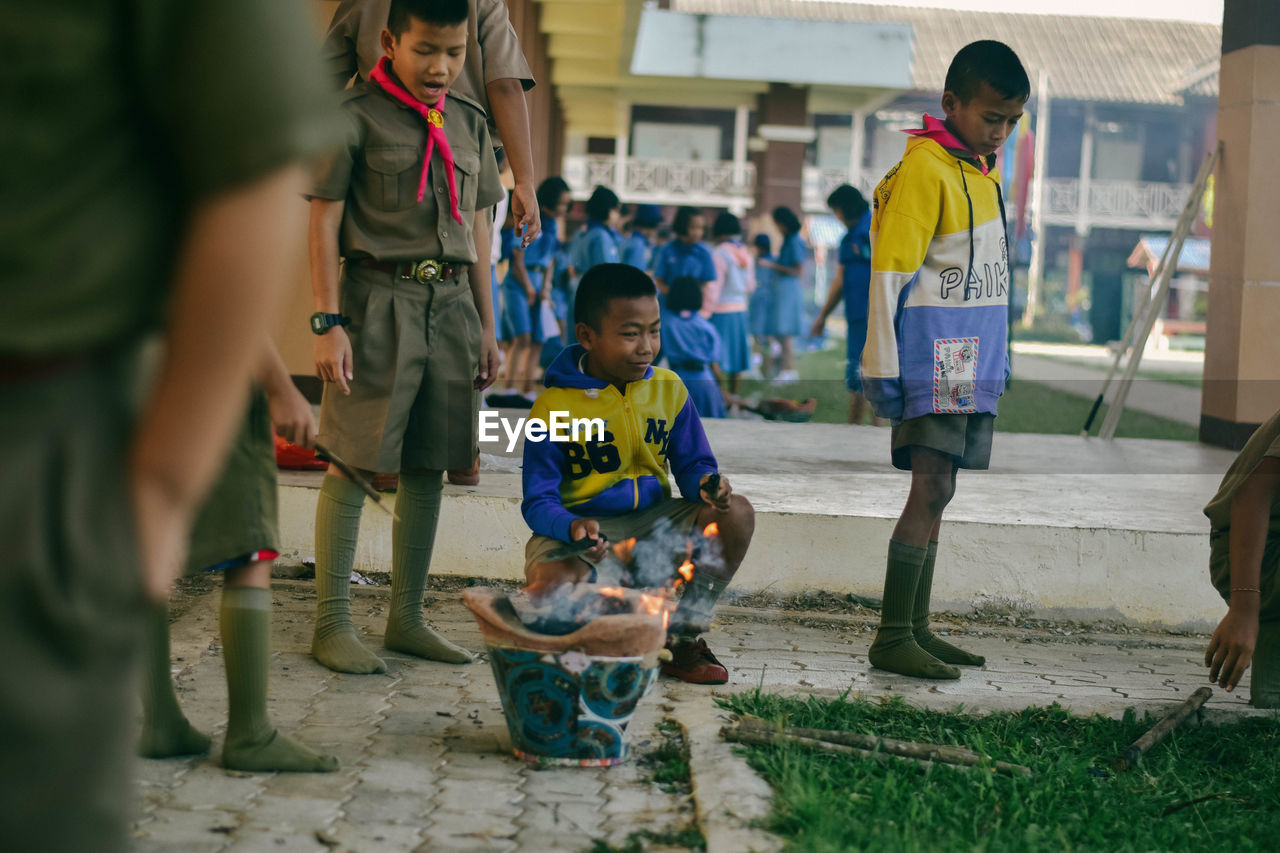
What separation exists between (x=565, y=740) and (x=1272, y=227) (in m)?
6.71

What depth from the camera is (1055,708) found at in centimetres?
349

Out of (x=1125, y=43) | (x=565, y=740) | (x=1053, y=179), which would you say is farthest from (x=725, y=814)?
(x=1125, y=43)

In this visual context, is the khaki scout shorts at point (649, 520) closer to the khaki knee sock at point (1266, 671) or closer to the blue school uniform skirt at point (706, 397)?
the khaki knee sock at point (1266, 671)

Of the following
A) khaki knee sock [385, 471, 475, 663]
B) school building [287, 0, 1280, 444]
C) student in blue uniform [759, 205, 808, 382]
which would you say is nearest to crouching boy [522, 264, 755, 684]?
khaki knee sock [385, 471, 475, 663]

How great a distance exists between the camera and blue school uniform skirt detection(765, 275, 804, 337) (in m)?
15.0

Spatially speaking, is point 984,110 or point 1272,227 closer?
point 984,110

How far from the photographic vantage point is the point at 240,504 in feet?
8.57

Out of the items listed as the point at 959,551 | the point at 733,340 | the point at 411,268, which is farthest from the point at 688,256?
the point at 411,268

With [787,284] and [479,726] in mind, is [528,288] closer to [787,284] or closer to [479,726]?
[787,284]

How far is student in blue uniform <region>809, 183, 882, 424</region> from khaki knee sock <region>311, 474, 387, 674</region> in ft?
19.7

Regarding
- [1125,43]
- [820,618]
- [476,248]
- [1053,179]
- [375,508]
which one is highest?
[1125,43]

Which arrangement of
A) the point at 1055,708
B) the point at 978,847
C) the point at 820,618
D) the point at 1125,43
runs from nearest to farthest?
1. the point at 978,847
2. the point at 1055,708
3. the point at 820,618
4. the point at 1125,43

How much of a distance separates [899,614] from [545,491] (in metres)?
1.18

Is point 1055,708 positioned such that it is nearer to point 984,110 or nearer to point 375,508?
point 984,110
